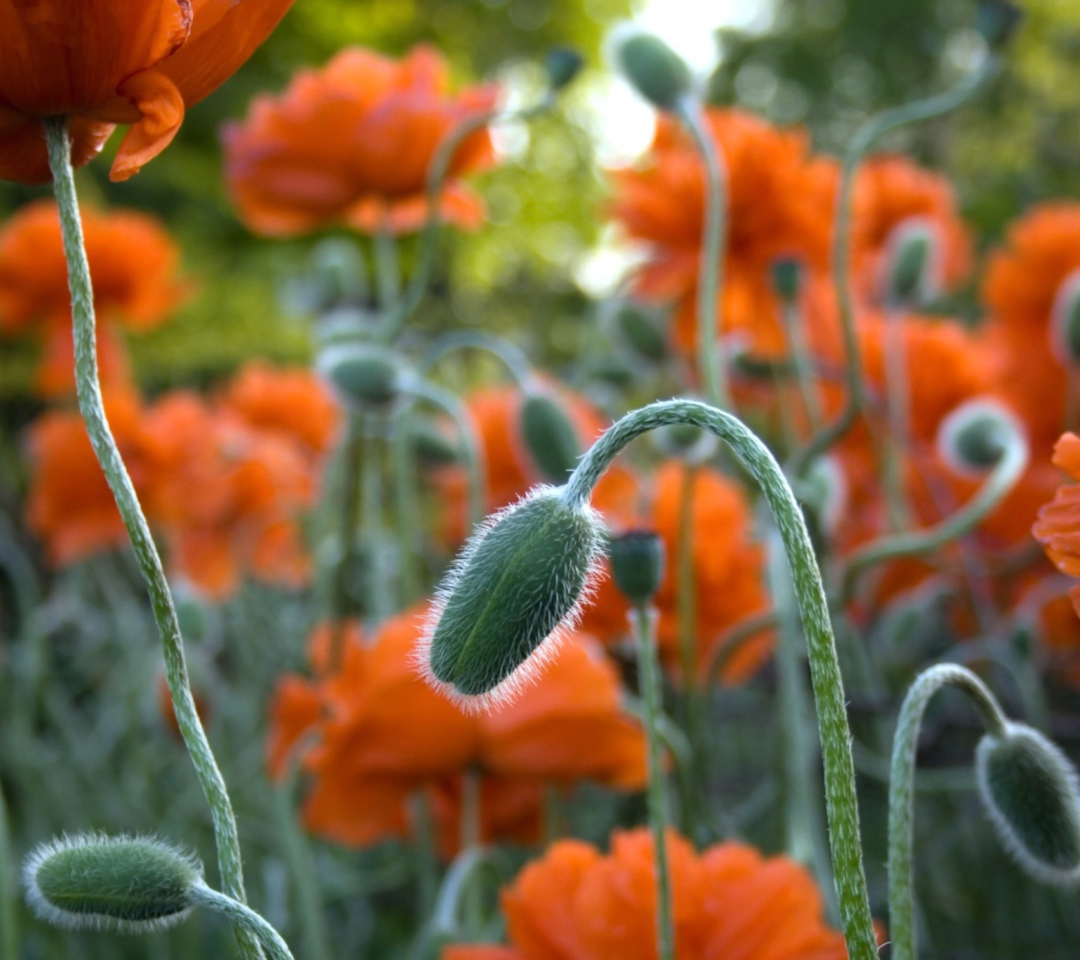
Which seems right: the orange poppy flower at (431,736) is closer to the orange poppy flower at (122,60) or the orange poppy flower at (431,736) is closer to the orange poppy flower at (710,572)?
the orange poppy flower at (710,572)

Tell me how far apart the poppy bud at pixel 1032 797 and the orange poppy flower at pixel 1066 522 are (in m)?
0.08

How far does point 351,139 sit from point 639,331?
0.28m

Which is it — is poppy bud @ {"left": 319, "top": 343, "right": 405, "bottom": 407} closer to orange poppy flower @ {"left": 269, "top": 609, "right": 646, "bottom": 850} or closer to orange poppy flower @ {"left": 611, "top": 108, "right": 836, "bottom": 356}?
orange poppy flower @ {"left": 269, "top": 609, "right": 646, "bottom": 850}

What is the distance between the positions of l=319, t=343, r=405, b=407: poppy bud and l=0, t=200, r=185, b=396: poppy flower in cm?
81

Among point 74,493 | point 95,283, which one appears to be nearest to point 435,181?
point 74,493

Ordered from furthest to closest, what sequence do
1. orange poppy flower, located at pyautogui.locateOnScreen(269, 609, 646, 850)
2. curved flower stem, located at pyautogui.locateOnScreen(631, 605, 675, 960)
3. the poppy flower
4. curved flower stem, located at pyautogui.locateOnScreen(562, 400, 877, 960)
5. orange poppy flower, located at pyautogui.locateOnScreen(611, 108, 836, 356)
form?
the poppy flower
orange poppy flower, located at pyautogui.locateOnScreen(611, 108, 836, 356)
orange poppy flower, located at pyautogui.locateOnScreen(269, 609, 646, 850)
curved flower stem, located at pyautogui.locateOnScreen(631, 605, 675, 960)
curved flower stem, located at pyautogui.locateOnScreen(562, 400, 877, 960)

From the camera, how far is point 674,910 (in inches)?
19.6

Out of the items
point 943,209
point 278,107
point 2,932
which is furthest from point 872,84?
point 2,932

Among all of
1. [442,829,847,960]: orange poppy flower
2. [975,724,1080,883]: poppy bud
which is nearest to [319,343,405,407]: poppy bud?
[442,829,847,960]: orange poppy flower

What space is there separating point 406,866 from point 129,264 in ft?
3.40

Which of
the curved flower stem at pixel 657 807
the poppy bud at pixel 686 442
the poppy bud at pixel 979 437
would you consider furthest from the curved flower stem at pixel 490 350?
the curved flower stem at pixel 657 807

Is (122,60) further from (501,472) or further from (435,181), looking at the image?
(501,472)

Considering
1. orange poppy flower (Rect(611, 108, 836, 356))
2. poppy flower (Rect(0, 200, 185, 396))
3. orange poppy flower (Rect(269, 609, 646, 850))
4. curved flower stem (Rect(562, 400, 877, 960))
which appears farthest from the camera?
poppy flower (Rect(0, 200, 185, 396))

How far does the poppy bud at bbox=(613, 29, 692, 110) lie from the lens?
2.79 feet
